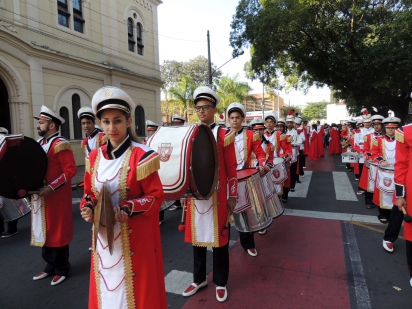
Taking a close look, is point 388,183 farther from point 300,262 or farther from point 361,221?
point 300,262

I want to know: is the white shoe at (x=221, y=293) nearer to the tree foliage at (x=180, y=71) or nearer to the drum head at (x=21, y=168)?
the drum head at (x=21, y=168)

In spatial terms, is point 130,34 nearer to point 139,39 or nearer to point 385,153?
point 139,39

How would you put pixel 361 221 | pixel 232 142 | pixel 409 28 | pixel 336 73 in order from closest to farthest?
pixel 232 142 < pixel 361 221 < pixel 409 28 < pixel 336 73

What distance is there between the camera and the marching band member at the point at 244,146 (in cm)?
406

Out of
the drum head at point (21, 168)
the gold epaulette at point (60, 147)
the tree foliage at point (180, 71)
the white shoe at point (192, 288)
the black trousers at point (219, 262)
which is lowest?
the white shoe at point (192, 288)

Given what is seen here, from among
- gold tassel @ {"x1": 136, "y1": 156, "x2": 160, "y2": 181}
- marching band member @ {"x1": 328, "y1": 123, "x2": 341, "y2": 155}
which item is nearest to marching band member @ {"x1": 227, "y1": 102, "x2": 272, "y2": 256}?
gold tassel @ {"x1": 136, "y1": 156, "x2": 160, "y2": 181}

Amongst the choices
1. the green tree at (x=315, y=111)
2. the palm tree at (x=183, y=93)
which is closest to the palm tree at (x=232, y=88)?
the palm tree at (x=183, y=93)

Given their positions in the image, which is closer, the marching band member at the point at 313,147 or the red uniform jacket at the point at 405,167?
the red uniform jacket at the point at 405,167

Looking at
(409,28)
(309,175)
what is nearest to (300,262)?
(309,175)

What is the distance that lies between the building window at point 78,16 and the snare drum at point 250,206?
12678 mm

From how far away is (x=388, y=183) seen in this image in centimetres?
469

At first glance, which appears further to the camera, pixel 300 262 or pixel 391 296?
pixel 300 262

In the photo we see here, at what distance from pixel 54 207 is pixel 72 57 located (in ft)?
34.9

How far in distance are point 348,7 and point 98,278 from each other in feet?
52.6
